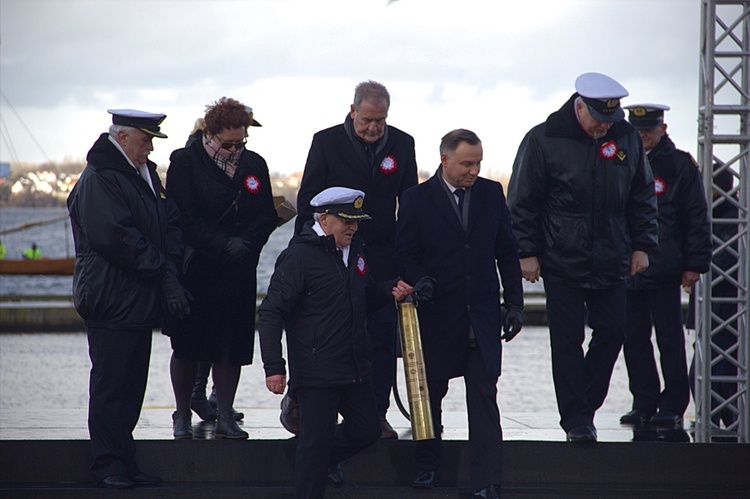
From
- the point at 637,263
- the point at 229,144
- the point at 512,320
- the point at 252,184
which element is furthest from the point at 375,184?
the point at 637,263

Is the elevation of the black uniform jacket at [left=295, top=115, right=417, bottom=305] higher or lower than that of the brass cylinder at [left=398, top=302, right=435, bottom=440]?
higher

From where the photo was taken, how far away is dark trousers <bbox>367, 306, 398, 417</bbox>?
594cm

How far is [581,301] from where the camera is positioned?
6059mm

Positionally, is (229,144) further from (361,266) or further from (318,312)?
(318,312)

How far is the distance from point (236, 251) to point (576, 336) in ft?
6.41

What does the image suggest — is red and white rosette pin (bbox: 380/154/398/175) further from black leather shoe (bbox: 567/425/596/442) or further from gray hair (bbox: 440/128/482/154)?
black leather shoe (bbox: 567/425/596/442)

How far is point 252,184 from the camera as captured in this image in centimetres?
604

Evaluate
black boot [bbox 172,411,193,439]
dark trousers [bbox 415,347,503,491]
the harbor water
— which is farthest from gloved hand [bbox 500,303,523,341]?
the harbor water

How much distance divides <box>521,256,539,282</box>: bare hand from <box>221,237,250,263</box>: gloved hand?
1.54 m

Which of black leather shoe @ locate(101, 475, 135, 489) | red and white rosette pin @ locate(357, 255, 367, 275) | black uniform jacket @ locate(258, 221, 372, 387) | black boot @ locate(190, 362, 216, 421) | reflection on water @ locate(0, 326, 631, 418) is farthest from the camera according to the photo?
reflection on water @ locate(0, 326, 631, 418)

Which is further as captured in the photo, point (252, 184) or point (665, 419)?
point (665, 419)

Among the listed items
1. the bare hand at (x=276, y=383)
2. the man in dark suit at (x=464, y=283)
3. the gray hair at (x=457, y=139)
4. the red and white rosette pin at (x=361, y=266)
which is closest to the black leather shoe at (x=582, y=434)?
the man in dark suit at (x=464, y=283)

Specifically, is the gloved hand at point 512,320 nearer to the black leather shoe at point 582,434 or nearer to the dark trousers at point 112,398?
the black leather shoe at point 582,434

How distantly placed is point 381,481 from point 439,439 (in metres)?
0.51
